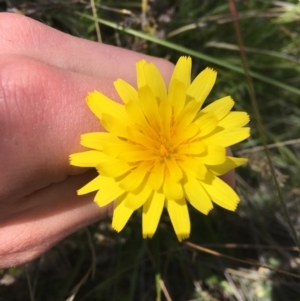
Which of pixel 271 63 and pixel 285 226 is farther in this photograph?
pixel 271 63

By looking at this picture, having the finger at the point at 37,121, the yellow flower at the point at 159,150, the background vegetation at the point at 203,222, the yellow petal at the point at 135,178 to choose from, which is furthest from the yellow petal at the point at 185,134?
the background vegetation at the point at 203,222

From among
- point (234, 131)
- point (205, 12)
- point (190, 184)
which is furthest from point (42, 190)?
point (205, 12)

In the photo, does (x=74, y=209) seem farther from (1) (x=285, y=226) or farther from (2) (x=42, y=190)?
(1) (x=285, y=226)

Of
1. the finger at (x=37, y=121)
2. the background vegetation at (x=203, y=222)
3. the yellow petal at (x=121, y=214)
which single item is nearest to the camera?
the finger at (x=37, y=121)

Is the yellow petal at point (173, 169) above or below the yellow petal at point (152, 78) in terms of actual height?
below

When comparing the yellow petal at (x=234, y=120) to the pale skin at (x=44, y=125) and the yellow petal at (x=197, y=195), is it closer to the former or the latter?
the yellow petal at (x=197, y=195)

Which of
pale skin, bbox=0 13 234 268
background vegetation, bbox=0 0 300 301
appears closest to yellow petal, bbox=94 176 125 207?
pale skin, bbox=0 13 234 268
